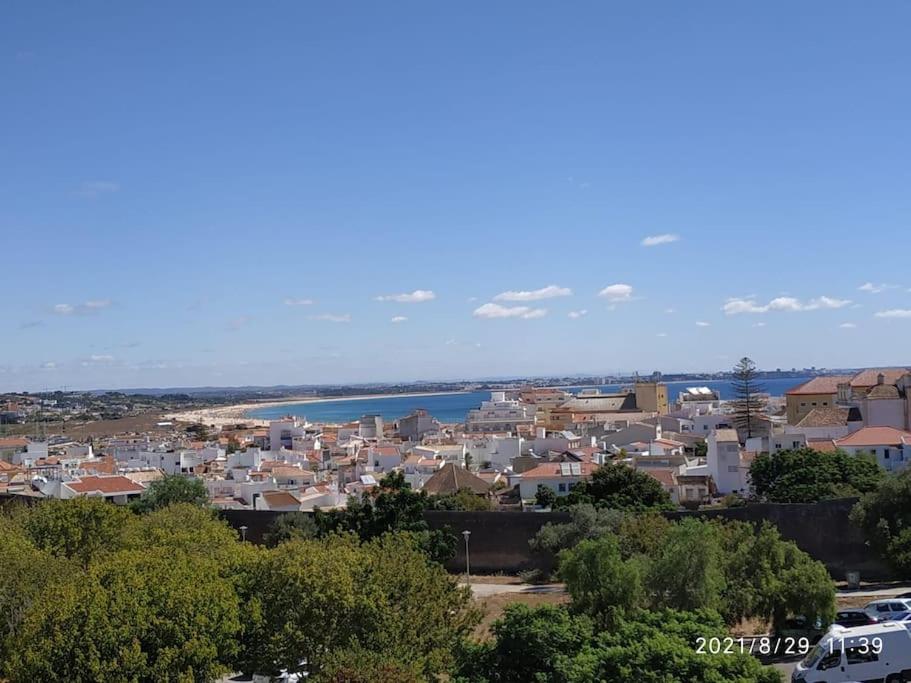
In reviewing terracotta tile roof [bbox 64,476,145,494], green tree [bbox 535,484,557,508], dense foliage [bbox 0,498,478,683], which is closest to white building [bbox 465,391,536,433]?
green tree [bbox 535,484,557,508]

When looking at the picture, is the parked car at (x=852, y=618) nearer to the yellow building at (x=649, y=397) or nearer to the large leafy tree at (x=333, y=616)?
the large leafy tree at (x=333, y=616)

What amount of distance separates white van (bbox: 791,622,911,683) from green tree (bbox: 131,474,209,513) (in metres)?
23.0

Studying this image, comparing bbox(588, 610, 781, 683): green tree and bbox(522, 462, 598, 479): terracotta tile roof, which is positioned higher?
bbox(588, 610, 781, 683): green tree

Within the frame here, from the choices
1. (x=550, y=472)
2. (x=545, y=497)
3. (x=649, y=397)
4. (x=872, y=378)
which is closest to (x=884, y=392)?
(x=872, y=378)

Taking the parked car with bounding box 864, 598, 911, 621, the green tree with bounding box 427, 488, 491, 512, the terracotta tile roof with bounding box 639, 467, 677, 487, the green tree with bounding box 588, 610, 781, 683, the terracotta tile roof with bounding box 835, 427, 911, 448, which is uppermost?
the green tree with bounding box 588, 610, 781, 683

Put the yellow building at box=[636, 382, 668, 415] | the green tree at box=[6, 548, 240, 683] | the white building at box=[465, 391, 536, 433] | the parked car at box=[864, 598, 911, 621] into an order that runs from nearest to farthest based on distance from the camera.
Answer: the green tree at box=[6, 548, 240, 683] → the parked car at box=[864, 598, 911, 621] → the white building at box=[465, 391, 536, 433] → the yellow building at box=[636, 382, 668, 415]

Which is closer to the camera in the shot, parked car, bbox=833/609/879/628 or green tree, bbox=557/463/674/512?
parked car, bbox=833/609/879/628

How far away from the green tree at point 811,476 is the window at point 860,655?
19962mm

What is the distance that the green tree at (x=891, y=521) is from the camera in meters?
19.1

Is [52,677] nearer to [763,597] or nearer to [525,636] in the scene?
[525,636]

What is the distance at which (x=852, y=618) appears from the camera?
15086mm

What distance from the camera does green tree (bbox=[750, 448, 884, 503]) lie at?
3094 cm

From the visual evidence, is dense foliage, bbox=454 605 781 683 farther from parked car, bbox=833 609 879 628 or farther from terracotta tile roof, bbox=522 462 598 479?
terracotta tile roof, bbox=522 462 598 479
